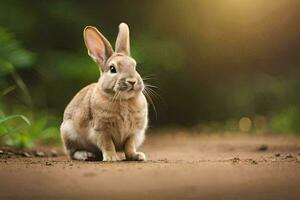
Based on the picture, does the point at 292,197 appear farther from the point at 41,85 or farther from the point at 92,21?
the point at 92,21

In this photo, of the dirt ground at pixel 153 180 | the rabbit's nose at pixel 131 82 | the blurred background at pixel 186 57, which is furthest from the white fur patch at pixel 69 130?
the blurred background at pixel 186 57

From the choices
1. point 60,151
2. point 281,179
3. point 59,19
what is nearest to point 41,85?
point 59,19

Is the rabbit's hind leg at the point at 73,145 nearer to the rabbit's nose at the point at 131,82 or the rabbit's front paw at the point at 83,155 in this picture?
the rabbit's front paw at the point at 83,155

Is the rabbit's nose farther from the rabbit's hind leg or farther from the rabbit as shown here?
the rabbit's hind leg

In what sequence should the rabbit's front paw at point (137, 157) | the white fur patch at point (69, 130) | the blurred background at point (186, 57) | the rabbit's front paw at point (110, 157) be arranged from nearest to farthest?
the rabbit's front paw at point (110, 157)
the rabbit's front paw at point (137, 157)
the white fur patch at point (69, 130)
the blurred background at point (186, 57)

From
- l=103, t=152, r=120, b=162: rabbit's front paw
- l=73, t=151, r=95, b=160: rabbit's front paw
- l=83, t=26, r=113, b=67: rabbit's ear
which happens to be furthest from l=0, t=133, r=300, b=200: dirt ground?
l=83, t=26, r=113, b=67: rabbit's ear

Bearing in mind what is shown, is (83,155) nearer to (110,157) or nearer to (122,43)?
(110,157)

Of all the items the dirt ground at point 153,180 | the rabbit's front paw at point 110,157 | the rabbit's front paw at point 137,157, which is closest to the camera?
the dirt ground at point 153,180

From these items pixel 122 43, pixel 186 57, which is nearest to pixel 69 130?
pixel 122 43
